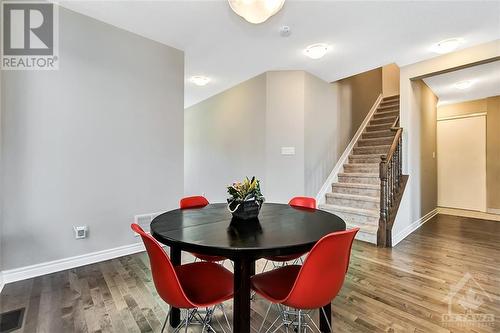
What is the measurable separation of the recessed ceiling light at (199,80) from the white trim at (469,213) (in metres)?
5.68

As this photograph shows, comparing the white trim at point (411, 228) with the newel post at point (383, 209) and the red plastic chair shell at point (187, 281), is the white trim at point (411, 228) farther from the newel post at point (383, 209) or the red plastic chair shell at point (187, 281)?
the red plastic chair shell at point (187, 281)

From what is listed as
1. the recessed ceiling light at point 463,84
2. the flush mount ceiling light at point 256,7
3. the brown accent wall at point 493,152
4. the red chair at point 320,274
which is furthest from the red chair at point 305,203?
the brown accent wall at point 493,152

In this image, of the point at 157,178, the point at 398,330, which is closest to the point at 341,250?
the point at 398,330

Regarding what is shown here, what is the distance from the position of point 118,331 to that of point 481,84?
6.28 m

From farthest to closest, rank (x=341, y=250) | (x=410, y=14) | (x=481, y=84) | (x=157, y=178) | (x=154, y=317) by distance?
(x=481, y=84), (x=157, y=178), (x=410, y=14), (x=154, y=317), (x=341, y=250)

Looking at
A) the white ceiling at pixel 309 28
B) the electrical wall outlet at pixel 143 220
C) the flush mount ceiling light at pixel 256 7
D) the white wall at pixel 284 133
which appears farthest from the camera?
the white wall at pixel 284 133

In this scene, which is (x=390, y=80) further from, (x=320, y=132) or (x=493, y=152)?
(x=320, y=132)

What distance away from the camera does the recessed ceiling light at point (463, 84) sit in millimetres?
4227

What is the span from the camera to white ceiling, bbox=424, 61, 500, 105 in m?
3.73

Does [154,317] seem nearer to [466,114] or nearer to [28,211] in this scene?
[28,211]

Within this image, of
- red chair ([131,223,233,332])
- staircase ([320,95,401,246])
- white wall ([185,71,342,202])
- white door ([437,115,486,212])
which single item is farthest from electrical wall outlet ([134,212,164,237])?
white door ([437,115,486,212])

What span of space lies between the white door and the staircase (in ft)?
5.00

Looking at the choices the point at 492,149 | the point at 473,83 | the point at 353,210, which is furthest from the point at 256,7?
the point at 492,149

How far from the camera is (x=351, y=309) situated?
1.80 meters
